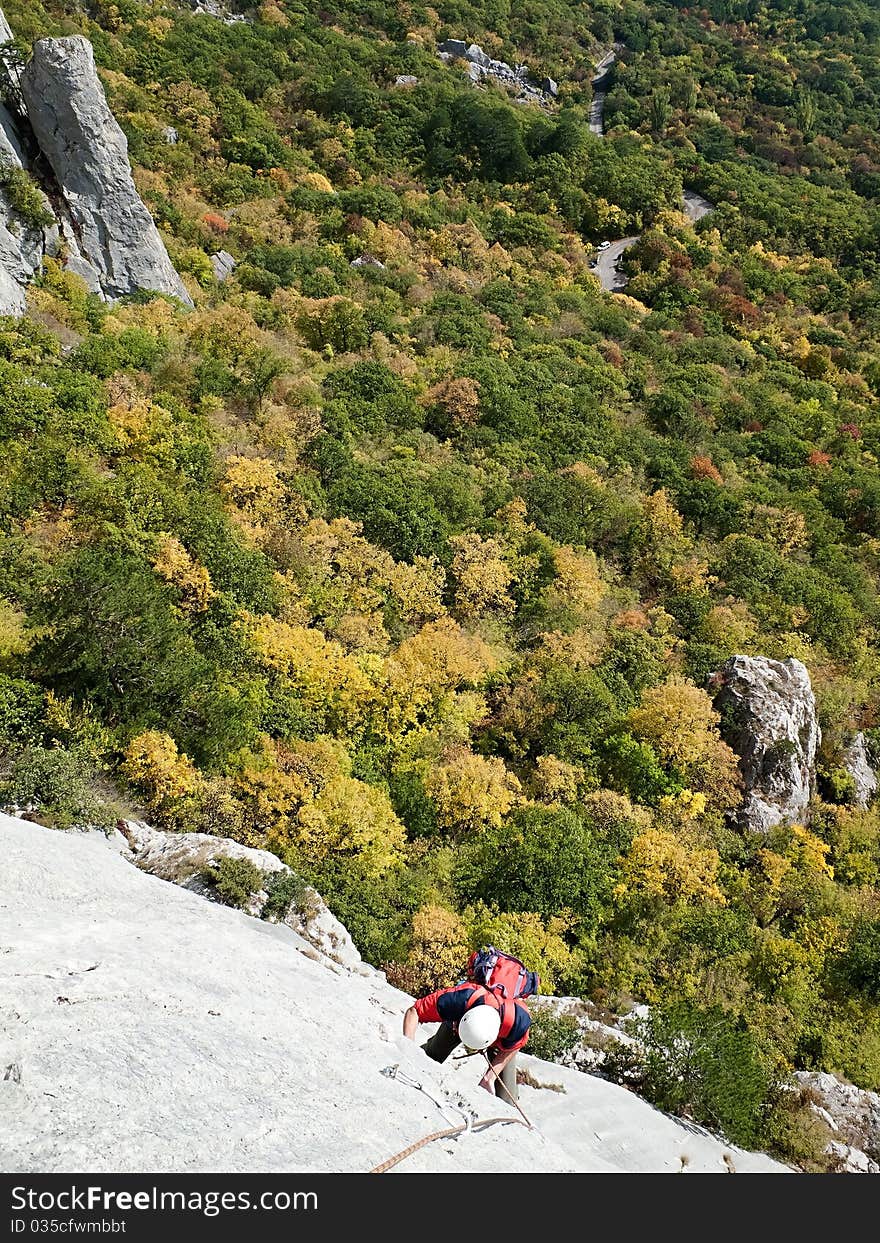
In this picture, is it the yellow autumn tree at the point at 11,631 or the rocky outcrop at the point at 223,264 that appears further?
the rocky outcrop at the point at 223,264

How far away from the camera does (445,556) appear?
37469 mm

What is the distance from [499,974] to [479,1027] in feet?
2.70

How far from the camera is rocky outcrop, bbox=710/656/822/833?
32625 millimetres

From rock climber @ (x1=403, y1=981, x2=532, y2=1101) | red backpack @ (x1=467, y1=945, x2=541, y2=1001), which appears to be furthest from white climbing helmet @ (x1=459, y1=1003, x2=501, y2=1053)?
red backpack @ (x1=467, y1=945, x2=541, y2=1001)

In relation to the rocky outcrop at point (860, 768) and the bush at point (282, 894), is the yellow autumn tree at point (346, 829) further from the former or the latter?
the rocky outcrop at point (860, 768)

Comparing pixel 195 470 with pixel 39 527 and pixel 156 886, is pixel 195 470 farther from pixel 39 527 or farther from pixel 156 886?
pixel 156 886

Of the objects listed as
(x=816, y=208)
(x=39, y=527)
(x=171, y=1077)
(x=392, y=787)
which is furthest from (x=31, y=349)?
(x=816, y=208)

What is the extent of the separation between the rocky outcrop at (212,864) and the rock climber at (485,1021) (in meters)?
7.69

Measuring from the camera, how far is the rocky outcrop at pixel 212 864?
16.9 m

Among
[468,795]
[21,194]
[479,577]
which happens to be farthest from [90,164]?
A: [468,795]

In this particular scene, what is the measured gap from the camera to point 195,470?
32500mm

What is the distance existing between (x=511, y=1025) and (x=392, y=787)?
62.2ft

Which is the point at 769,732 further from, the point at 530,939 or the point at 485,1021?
the point at 485,1021

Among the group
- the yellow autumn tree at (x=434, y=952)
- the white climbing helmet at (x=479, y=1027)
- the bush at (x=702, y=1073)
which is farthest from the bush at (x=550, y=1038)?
→ the white climbing helmet at (x=479, y=1027)
